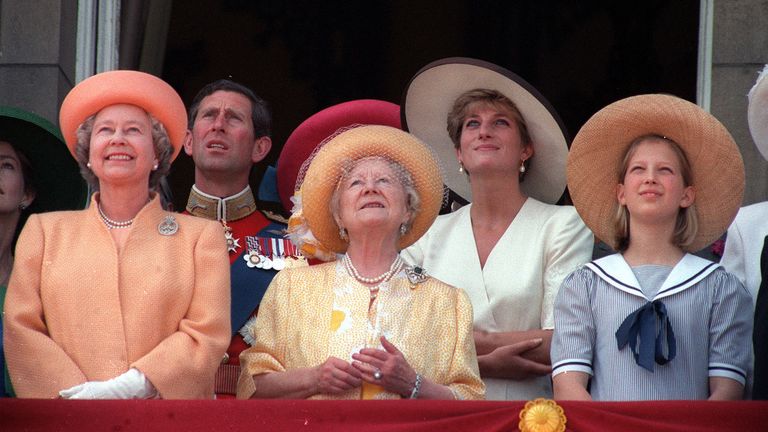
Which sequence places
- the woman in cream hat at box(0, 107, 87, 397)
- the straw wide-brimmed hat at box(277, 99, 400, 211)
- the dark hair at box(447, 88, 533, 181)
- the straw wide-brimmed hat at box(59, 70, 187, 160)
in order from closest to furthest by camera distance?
1. the straw wide-brimmed hat at box(59, 70, 187, 160)
2. the woman in cream hat at box(0, 107, 87, 397)
3. the dark hair at box(447, 88, 533, 181)
4. the straw wide-brimmed hat at box(277, 99, 400, 211)

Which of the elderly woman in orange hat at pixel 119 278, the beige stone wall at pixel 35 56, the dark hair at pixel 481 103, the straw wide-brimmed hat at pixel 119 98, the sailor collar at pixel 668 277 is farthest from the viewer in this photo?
the beige stone wall at pixel 35 56

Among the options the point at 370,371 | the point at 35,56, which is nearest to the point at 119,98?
the point at 370,371

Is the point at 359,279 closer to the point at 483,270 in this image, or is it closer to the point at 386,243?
the point at 386,243

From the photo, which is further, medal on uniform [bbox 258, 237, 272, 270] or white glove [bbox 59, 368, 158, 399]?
medal on uniform [bbox 258, 237, 272, 270]

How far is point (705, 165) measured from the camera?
5.34 meters

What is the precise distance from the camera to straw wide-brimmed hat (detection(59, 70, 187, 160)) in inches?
205

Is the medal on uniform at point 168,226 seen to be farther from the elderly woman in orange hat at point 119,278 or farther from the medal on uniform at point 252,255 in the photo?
the medal on uniform at point 252,255

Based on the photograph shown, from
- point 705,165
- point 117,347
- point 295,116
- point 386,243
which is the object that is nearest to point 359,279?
point 386,243

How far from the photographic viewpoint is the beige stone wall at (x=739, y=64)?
7.00 m

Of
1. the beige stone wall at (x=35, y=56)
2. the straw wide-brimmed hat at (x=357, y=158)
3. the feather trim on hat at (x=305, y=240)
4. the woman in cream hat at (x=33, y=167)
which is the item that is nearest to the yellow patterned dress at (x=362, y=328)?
the straw wide-brimmed hat at (x=357, y=158)

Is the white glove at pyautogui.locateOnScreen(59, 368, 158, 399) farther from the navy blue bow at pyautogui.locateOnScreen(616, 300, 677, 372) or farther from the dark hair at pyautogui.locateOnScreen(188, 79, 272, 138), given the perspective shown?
the dark hair at pyautogui.locateOnScreen(188, 79, 272, 138)

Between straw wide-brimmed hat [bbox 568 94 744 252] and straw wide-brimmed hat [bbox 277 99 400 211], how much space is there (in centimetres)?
129

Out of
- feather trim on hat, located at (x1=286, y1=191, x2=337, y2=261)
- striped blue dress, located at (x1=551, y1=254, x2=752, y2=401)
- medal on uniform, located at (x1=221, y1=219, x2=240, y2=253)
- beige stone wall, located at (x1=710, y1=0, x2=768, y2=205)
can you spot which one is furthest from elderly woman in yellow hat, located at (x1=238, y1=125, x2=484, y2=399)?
beige stone wall, located at (x1=710, y1=0, x2=768, y2=205)

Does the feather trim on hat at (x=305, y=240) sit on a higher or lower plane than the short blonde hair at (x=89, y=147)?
lower
